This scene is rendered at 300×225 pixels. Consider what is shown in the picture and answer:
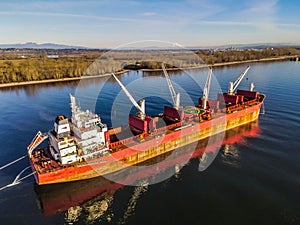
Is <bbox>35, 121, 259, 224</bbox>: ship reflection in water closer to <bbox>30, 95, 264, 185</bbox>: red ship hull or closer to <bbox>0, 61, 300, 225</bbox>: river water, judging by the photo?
<bbox>0, 61, 300, 225</bbox>: river water

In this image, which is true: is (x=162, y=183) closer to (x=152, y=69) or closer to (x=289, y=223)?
(x=289, y=223)

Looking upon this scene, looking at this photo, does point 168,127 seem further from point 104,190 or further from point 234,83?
point 234,83

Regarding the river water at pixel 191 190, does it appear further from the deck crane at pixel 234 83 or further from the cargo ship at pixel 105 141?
the deck crane at pixel 234 83

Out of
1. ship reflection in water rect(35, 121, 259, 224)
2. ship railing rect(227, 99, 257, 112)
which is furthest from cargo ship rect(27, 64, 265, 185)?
ship railing rect(227, 99, 257, 112)

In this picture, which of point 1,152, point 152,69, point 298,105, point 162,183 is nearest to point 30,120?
point 1,152

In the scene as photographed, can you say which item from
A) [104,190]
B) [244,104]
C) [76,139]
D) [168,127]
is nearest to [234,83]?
[244,104]

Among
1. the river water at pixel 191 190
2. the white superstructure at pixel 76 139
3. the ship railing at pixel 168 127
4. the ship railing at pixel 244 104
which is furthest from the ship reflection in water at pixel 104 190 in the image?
the ship railing at pixel 244 104

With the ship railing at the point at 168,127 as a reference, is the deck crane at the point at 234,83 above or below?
above
